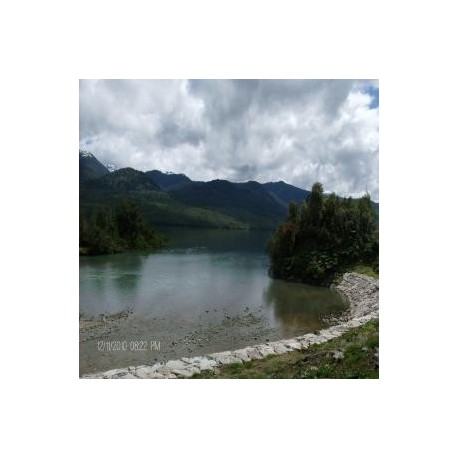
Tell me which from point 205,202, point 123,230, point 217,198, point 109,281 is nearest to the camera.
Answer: point 109,281

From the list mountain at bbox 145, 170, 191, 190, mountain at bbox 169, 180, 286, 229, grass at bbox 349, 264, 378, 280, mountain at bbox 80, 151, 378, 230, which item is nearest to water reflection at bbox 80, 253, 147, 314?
mountain at bbox 145, 170, 191, 190

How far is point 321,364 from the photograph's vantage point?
9.55 metres

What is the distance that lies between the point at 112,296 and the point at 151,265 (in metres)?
9.42

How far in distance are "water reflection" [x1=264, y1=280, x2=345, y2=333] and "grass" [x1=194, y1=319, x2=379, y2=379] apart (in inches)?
187

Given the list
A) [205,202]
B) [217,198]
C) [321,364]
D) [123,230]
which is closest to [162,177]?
[123,230]

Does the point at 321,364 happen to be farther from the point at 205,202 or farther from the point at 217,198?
the point at 217,198

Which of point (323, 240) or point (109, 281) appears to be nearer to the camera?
point (109, 281)

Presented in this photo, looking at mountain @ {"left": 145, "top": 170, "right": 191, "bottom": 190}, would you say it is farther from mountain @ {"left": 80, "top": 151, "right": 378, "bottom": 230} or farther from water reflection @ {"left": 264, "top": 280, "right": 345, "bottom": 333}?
water reflection @ {"left": 264, "top": 280, "right": 345, "bottom": 333}

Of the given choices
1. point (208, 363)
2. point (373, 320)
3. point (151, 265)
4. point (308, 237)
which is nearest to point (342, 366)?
point (208, 363)

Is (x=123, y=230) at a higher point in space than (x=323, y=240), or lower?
higher

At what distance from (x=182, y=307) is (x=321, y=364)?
27.3 ft

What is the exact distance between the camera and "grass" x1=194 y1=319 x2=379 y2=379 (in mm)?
9123

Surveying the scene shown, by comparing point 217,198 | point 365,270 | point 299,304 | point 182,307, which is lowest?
point 299,304

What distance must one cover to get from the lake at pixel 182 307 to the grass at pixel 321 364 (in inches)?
97.0
